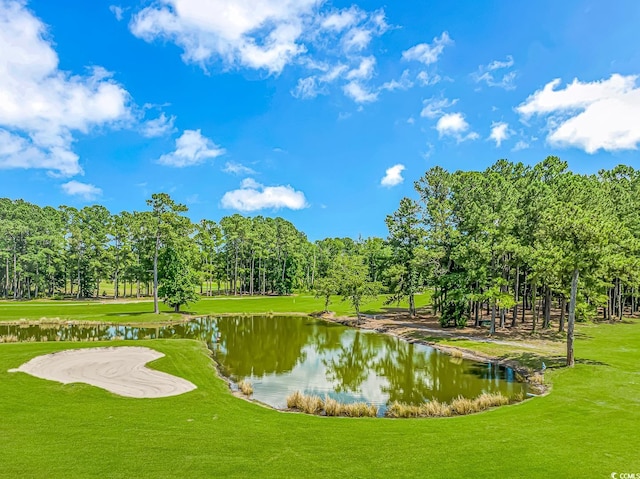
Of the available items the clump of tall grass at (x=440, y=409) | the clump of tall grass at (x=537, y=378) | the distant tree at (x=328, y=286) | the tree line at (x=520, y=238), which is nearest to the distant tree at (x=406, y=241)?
the tree line at (x=520, y=238)

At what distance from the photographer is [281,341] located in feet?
133

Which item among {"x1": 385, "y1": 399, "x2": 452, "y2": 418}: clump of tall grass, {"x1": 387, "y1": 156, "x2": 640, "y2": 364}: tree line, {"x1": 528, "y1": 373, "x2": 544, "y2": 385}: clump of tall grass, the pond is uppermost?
{"x1": 387, "y1": 156, "x2": 640, "y2": 364}: tree line

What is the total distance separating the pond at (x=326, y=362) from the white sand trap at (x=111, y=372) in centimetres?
481

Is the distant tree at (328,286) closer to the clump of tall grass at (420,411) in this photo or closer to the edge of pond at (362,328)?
the edge of pond at (362,328)

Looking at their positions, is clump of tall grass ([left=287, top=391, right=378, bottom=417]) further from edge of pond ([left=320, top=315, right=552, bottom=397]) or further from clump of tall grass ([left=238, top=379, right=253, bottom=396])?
edge of pond ([left=320, top=315, right=552, bottom=397])

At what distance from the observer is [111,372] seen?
23516mm

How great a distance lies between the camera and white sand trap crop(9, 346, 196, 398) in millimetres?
20750

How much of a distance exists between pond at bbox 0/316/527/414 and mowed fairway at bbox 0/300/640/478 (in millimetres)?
4155

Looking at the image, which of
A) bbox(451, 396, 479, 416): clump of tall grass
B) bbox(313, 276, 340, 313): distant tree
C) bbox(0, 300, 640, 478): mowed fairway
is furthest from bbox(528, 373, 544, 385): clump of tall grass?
bbox(313, 276, 340, 313): distant tree

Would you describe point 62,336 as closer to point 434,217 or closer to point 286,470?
point 286,470

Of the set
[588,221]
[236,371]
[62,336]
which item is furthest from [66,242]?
[588,221]

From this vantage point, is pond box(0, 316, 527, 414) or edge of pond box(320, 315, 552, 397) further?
pond box(0, 316, 527, 414)

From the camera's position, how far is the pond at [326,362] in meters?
23.4

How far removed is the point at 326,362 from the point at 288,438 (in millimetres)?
17892
